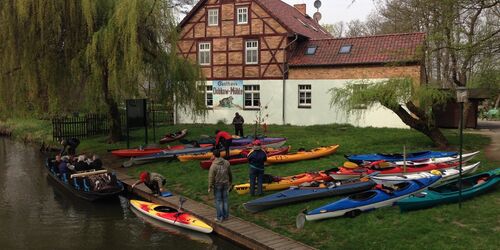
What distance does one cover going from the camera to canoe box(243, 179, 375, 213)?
1022 cm

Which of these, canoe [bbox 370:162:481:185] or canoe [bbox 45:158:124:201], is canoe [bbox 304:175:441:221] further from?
canoe [bbox 45:158:124:201]

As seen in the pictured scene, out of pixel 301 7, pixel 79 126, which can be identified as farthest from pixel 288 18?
pixel 79 126

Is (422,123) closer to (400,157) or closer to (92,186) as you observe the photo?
(400,157)

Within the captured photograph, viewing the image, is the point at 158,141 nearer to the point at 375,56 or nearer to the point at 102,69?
the point at 102,69

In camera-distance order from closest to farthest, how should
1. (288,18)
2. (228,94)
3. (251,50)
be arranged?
(251,50)
(228,94)
(288,18)

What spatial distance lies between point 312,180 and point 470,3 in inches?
291

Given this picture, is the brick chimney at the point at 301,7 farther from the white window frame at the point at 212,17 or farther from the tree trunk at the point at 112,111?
the tree trunk at the point at 112,111

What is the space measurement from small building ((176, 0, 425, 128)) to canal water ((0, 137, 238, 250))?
34.9 feet

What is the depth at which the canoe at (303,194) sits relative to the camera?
1022cm

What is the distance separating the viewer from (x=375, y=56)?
23.7 m

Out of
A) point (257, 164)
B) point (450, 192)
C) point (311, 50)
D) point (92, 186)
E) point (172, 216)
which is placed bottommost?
point (172, 216)

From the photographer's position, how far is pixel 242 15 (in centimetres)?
2692

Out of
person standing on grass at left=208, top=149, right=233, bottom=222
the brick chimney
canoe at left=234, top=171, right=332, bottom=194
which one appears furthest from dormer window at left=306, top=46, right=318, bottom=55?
person standing on grass at left=208, top=149, right=233, bottom=222

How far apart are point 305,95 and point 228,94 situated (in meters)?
5.03
